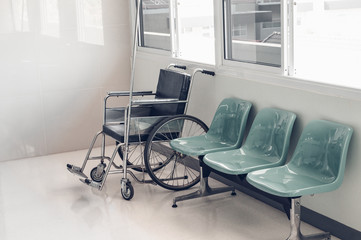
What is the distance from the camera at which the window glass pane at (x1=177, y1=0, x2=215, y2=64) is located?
489 centimetres

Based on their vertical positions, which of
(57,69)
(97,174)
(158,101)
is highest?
(57,69)

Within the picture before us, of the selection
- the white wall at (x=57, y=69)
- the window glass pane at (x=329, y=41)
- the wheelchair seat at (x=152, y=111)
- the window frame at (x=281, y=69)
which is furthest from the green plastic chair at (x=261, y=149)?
the white wall at (x=57, y=69)

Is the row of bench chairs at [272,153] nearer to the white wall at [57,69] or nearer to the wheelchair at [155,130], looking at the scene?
the wheelchair at [155,130]

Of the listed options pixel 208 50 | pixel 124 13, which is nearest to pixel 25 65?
pixel 124 13

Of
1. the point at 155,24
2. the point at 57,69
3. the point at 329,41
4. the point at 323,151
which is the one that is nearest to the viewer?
the point at 323,151

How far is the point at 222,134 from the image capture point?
14.4 ft

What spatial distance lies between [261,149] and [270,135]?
124 mm

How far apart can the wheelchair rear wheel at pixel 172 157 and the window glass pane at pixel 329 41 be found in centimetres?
114

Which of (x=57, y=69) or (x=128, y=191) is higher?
(x=57, y=69)

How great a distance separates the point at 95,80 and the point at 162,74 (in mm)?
1405

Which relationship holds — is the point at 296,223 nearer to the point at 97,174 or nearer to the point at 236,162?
the point at 236,162

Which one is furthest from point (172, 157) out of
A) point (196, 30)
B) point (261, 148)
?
point (196, 30)

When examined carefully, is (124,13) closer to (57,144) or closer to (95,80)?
(95,80)

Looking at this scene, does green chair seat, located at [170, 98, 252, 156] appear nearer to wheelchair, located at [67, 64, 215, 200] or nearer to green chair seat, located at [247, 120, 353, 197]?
wheelchair, located at [67, 64, 215, 200]
